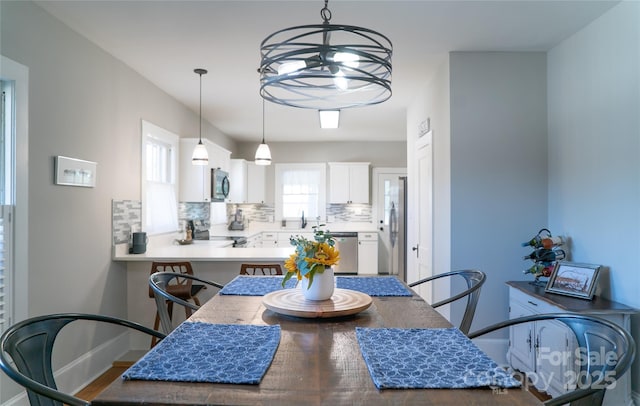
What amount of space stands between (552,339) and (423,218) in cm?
179

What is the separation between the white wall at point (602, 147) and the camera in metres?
2.37

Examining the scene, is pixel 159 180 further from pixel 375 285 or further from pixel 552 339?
pixel 552 339

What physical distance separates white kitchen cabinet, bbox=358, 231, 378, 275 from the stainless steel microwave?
262 cm

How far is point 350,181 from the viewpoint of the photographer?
750 centimetres

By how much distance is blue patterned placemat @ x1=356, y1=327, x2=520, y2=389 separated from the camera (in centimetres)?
104

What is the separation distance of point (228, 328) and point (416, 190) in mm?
3408

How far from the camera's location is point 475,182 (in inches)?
128

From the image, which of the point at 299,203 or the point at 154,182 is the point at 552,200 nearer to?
the point at 154,182

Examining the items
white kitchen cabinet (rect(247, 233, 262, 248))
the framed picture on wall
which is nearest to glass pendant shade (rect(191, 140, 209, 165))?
white kitchen cabinet (rect(247, 233, 262, 248))

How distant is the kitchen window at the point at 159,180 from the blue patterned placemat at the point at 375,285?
7.85ft

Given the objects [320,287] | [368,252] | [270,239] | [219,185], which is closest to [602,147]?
[320,287]

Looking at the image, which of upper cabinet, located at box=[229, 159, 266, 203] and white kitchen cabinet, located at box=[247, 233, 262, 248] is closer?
white kitchen cabinet, located at box=[247, 233, 262, 248]

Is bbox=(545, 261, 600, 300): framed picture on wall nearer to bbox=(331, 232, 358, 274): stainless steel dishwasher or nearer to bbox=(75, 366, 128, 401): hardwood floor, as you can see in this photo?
bbox=(75, 366, 128, 401): hardwood floor

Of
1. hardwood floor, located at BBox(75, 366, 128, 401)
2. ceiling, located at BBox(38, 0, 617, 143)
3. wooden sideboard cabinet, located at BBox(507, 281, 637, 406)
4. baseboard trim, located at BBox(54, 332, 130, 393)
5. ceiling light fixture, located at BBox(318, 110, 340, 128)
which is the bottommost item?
hardwood floor, located at BBox(75, 366, 128, 401)
